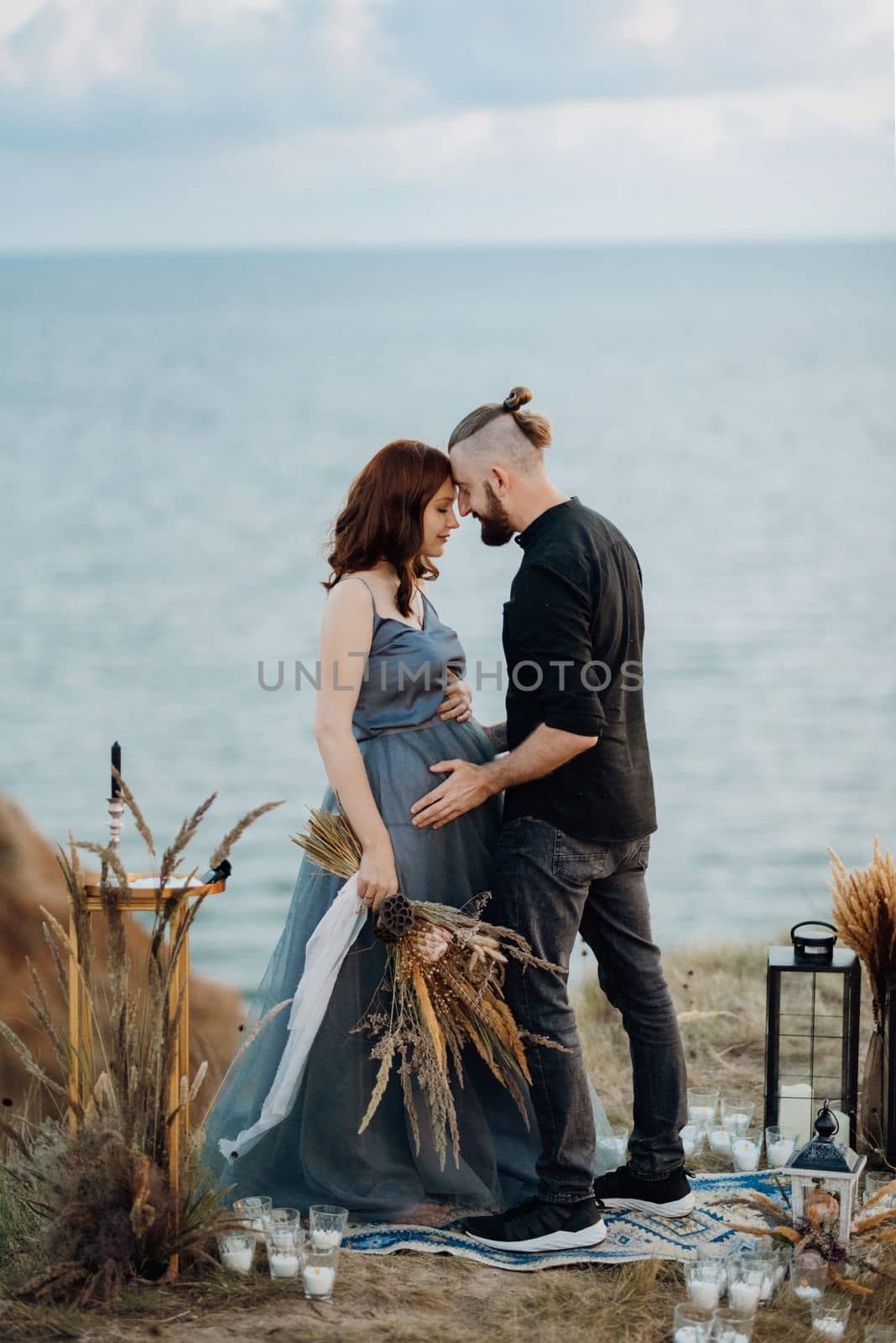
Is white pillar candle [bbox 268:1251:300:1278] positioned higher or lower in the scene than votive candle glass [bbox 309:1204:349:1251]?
lower

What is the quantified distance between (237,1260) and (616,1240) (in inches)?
33.2

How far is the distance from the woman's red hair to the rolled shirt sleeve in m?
0.31

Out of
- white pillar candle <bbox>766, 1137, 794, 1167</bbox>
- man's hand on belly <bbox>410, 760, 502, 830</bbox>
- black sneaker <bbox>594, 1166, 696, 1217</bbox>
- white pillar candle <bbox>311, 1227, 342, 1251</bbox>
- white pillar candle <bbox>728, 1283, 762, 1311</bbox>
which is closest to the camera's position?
white pillar candle <bbox>728, 1283, 762, 1311</bbox>

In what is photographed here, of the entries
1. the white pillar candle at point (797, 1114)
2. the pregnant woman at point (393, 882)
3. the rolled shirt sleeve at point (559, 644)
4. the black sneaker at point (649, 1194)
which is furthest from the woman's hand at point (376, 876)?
the white pillar candle at point (797, 1114)

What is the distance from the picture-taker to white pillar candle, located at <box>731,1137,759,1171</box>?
398 cm

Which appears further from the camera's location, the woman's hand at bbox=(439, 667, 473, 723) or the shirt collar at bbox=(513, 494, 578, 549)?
the woman's hand at bbox=(439, 667, 473, 723)

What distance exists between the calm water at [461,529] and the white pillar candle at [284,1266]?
1420cm

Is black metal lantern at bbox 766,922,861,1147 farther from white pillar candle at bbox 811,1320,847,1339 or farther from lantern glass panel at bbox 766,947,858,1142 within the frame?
white pillar candle at bbox 811,1320,847,1339

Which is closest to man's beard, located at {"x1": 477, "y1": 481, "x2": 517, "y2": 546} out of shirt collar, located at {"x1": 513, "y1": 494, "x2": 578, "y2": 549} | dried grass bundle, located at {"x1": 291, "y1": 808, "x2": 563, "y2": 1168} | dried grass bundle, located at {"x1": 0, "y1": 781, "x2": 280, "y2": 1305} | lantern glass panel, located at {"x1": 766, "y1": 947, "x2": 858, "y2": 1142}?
shirt collar, located at {"x1": 513, "y1": 494, "x2": 578, "y2": 549}

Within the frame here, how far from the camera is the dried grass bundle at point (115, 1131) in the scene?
10.0 feet

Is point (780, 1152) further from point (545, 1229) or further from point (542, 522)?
point (542, 522)

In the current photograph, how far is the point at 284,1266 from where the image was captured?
3248 mm

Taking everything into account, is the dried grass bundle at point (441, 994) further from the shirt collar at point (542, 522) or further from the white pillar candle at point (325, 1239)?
the shirt collar at point (542, 522)

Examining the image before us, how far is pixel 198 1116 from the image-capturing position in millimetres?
5219
